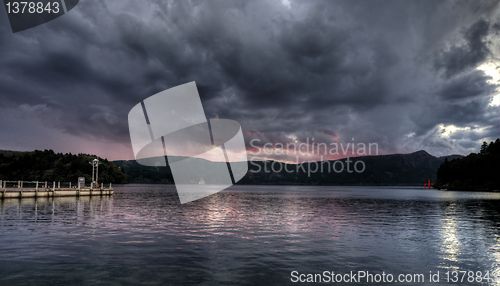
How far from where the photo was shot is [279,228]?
144ft

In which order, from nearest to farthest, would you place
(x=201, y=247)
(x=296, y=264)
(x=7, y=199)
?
(x=296, y=264)
(x=201, y=247)
(x=7, y=199)

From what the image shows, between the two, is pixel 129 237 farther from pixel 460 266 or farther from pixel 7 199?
pixel 7 199

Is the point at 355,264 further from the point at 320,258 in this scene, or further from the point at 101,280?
the point at 101,280

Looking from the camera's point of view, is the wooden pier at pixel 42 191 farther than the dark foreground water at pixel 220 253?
Yes

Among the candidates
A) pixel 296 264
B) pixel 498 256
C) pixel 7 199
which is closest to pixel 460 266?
pixel 498 256

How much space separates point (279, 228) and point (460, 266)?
21915mm

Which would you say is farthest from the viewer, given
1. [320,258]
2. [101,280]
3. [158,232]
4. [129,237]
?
[158,232]

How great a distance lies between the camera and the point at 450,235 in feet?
130

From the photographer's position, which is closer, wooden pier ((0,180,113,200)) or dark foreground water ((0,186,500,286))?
dark foreground water ((0,186,500,286))

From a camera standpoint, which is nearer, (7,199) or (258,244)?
(258,244)

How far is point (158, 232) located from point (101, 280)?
20126mm

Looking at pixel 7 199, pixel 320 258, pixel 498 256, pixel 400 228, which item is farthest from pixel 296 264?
pixel 7 199

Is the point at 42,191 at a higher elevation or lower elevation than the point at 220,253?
higher

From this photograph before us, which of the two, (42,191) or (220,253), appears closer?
(220,253)
